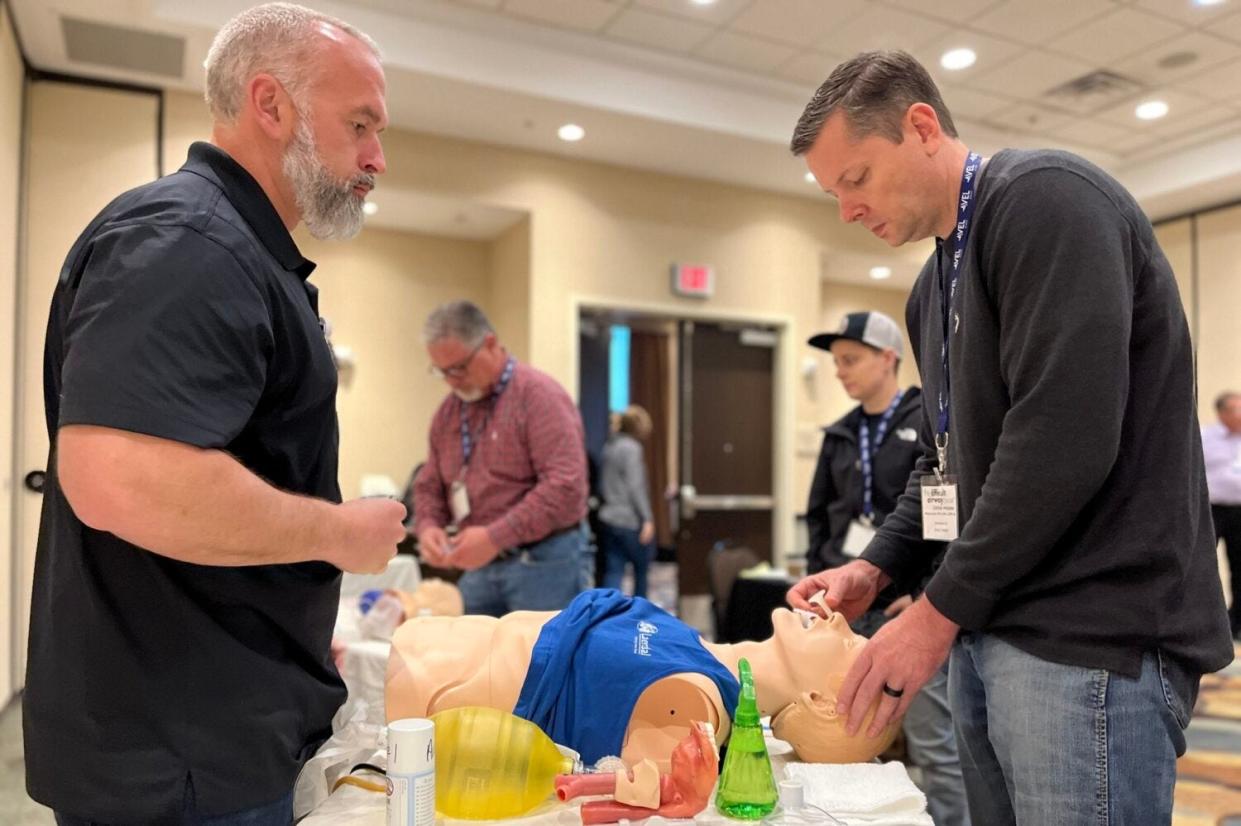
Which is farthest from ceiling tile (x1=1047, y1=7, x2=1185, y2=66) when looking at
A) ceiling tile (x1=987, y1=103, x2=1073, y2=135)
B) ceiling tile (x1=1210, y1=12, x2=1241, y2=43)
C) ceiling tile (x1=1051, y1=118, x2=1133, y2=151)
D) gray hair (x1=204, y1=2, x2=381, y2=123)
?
gray hair (x1=204, y1=2, x2=381, y2=123)

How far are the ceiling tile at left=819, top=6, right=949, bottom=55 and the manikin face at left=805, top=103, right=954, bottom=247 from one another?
11.9 ft

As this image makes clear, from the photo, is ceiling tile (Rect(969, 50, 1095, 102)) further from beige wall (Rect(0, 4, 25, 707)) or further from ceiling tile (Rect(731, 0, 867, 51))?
beige wall (Rect(0, 4, 25, 707))

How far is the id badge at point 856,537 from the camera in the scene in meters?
2.48

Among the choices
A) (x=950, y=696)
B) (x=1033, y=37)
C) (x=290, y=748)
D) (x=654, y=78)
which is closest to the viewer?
(x=290, y=748)

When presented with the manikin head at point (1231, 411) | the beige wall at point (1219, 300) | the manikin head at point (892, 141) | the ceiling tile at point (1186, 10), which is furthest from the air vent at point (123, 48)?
the beige wall at point (1219, 300)

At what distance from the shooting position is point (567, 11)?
445 cm

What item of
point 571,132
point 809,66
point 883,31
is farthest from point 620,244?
point 883,31

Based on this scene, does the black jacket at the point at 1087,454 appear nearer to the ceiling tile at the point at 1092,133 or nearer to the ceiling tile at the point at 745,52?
the ceiling tile at the point at 745,52

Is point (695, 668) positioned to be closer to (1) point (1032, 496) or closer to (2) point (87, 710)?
(1) point (1032, 496)

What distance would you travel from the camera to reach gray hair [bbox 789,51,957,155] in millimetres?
1234

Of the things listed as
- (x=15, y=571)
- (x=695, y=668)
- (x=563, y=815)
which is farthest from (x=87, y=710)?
(x=15, y=571)

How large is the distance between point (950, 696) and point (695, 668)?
396 mm

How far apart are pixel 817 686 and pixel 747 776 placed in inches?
14.5

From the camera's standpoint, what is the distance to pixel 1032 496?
1.01m
